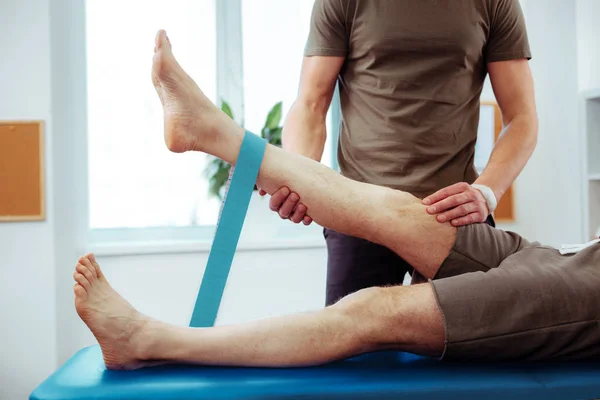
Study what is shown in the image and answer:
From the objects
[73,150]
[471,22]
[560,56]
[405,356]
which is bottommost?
[405,356]

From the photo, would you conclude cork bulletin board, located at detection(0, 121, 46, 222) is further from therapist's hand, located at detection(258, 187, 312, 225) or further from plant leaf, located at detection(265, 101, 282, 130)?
therapist's hand, located at detection(258, 187, 312, 225)

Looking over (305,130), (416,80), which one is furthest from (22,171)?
(416,80)

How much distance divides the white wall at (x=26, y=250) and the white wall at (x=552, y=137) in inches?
90.2

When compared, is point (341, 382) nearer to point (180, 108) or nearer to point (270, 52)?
point (180, 108)

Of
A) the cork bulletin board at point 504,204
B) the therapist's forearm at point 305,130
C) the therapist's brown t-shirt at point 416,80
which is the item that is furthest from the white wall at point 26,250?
the cork bulletin board at point 504,204

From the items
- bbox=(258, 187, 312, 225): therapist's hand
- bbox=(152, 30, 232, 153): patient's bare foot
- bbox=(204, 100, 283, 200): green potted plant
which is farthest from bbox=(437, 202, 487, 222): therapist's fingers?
bbox=(204, 100, 283, 200): green potted plant

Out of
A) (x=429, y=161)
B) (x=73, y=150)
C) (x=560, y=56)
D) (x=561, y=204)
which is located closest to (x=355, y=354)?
(x=429, y=161)

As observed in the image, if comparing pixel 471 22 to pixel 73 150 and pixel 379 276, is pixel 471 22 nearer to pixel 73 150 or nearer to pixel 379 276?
pixel 379 276

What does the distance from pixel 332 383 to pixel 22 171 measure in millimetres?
2088

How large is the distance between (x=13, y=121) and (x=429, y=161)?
6.29 ft

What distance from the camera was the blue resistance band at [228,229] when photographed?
3.66 feet

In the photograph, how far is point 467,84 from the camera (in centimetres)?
151

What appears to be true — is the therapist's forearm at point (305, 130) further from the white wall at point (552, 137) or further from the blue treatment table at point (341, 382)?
the white wall at point (552, 137)

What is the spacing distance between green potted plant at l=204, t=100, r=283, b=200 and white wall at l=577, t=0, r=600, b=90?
1.49m
